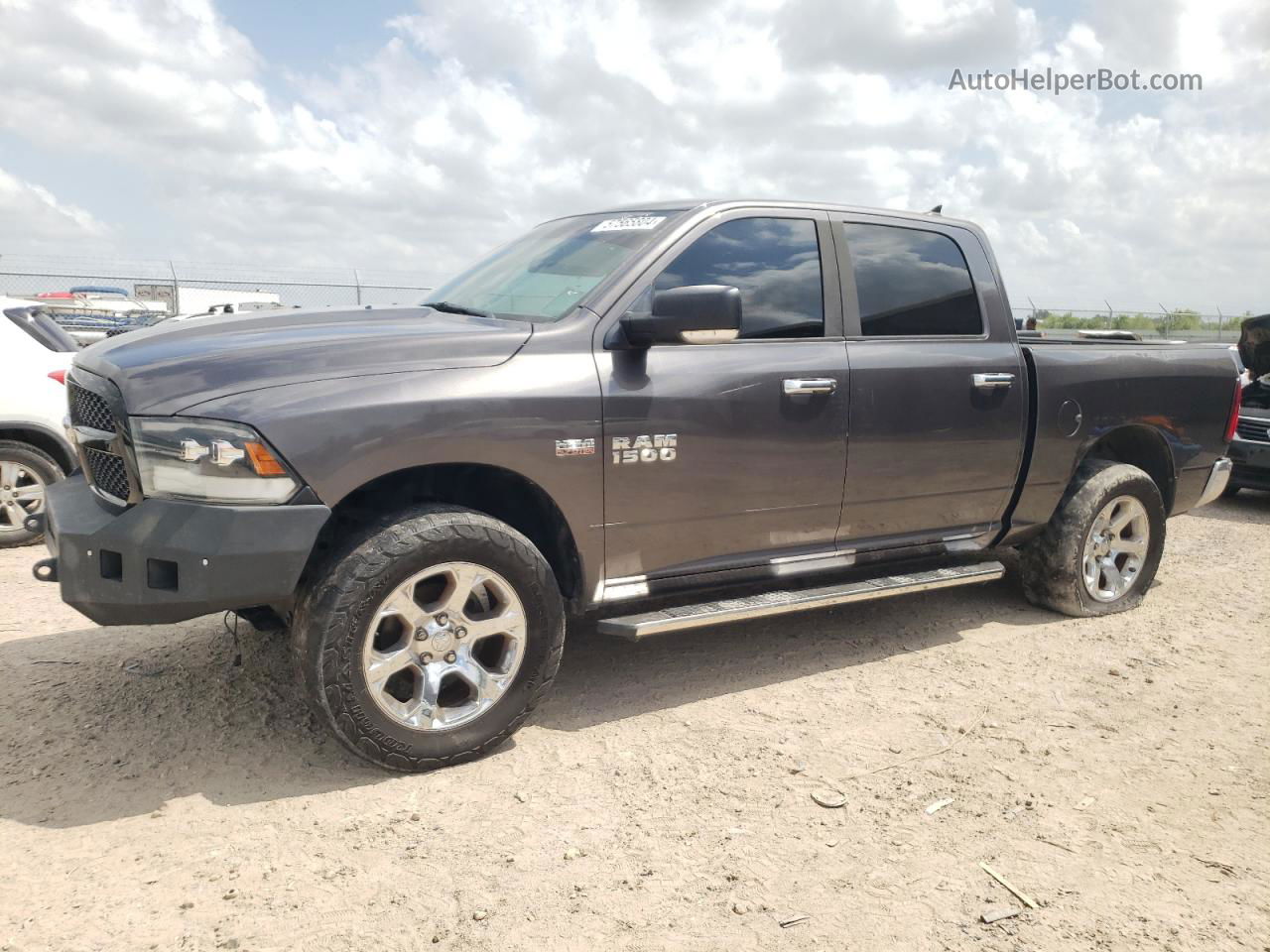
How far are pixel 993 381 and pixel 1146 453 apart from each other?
5.22ft

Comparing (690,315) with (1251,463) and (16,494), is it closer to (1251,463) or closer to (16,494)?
(16,494)

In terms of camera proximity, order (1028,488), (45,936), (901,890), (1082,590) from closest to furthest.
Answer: (45,936) → (901,890) → (1028,488) → (1082,590)

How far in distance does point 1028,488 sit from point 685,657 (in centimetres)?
190

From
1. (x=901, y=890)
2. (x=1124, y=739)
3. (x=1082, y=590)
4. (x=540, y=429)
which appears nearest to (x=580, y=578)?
(x=540, y=429)

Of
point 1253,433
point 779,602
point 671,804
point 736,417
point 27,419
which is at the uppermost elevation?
point 736,417

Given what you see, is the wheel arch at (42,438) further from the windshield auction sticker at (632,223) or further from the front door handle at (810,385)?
the front door handle at (810,385)

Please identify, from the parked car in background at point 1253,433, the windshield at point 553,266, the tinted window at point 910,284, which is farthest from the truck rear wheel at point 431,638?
the parked car in background at point 1253,433

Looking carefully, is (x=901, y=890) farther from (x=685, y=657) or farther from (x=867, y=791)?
(x=685, y=657)

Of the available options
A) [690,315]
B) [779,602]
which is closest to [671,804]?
[779,602]

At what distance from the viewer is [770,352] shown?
395cm

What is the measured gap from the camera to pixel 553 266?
13.3 ft

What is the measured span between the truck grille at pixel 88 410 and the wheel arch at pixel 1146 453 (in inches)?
184

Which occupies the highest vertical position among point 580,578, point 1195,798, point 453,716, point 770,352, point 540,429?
Answer: point 770,352

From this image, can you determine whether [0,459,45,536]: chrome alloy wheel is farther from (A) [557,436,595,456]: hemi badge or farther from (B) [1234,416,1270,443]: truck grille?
(B) [1234,416,1270,443]: truck grille
